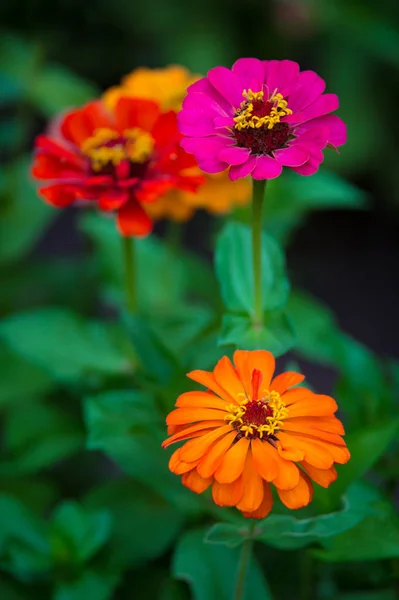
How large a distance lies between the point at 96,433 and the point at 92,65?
63.2 inches

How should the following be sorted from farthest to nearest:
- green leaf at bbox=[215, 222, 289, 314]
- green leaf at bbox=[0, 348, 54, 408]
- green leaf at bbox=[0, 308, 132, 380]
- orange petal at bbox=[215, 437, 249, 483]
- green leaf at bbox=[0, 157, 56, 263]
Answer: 1. green leaf at bbox=[0, 157, 56, 263]
2. green leaf at bbox=[0, 348, 54, 408]
3. green leaf at bbox=[0, 308, 132, 380]
4. green leaf at bbox=[215, 222, 289, 314]
5. orange petal at bbox=[215, 437, 249, 483]

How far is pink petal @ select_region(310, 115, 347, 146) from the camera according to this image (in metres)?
0.46

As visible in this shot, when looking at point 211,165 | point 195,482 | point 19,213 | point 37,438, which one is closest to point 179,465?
point 195,482

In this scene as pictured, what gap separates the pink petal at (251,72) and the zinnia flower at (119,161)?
0.27 ft

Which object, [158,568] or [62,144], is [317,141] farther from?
[158,568]

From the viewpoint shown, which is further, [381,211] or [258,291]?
[381,211]

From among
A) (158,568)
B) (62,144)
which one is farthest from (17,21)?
(158,568)

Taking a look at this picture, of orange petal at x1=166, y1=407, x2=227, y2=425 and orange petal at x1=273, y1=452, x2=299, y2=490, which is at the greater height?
orange petal at x1=166, y1=407, x2=227, y2=425

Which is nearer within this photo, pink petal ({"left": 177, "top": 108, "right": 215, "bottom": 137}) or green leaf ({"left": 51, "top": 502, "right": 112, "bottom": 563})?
pink petal ({"left": 177, "top": 108, "right": 215, "bottom": 137})

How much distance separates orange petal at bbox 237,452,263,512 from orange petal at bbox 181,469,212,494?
20 millimetres

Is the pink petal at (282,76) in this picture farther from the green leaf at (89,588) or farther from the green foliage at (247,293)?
the green leaf at (89,588)

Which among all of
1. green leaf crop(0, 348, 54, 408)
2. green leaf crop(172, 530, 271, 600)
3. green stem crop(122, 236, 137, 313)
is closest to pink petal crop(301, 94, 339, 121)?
green stem crop(122, 236, 137, 313)

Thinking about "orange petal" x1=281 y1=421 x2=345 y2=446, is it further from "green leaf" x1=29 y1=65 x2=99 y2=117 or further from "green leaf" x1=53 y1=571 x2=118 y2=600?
"green leaf" x1=29 y1=65 x2=99 y2=117

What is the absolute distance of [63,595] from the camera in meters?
0.59
